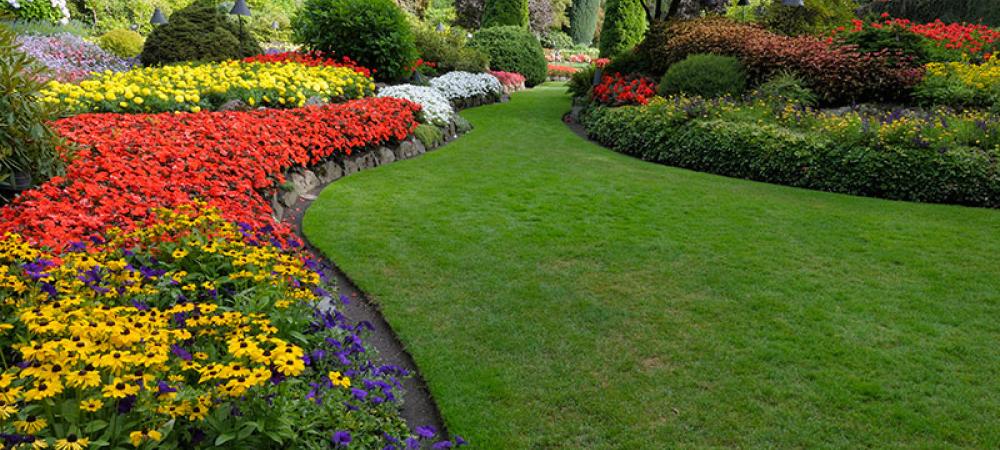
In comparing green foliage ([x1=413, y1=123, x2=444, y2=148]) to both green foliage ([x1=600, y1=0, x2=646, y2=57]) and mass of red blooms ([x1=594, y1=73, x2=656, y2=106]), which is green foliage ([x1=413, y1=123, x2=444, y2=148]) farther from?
green foliage ([x1=600, y1=0, x2=646, y2=57])

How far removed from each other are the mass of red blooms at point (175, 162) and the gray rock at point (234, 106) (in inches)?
30.6

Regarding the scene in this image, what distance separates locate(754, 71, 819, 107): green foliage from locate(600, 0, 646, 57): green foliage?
9.83m

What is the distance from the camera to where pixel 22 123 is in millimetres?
4332

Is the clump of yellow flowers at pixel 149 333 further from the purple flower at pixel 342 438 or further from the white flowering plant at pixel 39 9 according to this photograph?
the white flowering plant at pixel 39 9

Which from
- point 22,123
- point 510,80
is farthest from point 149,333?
point 510,80

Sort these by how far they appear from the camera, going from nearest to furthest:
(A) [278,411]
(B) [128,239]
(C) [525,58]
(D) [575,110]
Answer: (A) [278,411] < (B) [128,239] < (D) [575,110] < (C) [525,58]

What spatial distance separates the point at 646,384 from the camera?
11.2 feet

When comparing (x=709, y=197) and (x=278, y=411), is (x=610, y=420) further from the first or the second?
(x=709, y=197)

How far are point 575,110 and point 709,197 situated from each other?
241 inches

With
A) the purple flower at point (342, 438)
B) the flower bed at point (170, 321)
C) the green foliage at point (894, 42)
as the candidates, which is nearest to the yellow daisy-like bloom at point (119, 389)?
the flower bed at point (170, 321)

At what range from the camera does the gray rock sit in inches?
322

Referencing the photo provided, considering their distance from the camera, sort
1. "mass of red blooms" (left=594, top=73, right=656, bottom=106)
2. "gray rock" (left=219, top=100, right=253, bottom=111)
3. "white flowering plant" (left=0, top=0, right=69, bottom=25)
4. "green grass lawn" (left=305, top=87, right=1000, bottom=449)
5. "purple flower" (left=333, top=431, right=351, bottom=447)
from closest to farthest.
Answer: "purple flower" (left=333, top=431, right=351, bottom=447) < "green grass lawn" (left=305, top=87, right=1000, bottom=449) < "gray rock" (left=219, top=100, right=253, bottom=111) < "mass of red blooms" (left=594, top=73, right=656, bottom=106) < "white flowering plant" (left=0, top=0, right=69, bottom=25)

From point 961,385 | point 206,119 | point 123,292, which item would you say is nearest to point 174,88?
point 206,119

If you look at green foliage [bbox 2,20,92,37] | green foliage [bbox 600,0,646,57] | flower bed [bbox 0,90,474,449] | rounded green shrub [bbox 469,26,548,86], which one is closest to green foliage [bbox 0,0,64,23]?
green foliage [bbox 2,20,92,37]
